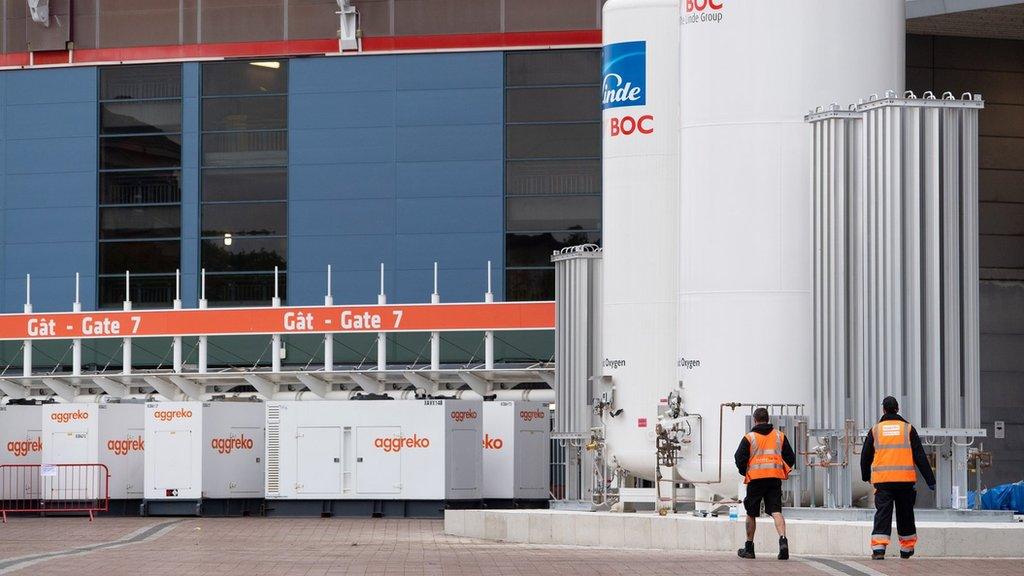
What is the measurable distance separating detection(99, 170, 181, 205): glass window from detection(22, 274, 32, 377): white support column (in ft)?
10.4

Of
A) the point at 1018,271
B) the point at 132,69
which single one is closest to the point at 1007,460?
the point at 1018,271

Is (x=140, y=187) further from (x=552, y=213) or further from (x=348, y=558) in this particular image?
(x=348, y=558)

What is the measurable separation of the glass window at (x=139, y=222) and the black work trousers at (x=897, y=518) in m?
34.5

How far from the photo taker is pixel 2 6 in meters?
53.4

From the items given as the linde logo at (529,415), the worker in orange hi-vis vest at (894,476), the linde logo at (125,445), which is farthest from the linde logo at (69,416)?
the worker in orange hi-vis vest at (894,476)

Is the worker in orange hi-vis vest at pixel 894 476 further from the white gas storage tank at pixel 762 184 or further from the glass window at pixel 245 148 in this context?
the glass window at pixel 245 148

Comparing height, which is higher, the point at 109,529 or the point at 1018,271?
the point at 1018,271

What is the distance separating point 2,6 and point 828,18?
35420mm

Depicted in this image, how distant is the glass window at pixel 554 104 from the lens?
49375 mm

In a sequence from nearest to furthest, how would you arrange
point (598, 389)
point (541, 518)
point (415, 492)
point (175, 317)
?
point (541, 518), point (598, 389), point (415, 492), point (175, 317)

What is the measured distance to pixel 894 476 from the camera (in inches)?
793

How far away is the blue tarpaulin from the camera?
86.9 ft

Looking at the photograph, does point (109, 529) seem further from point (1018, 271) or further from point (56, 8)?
point (56, 8)

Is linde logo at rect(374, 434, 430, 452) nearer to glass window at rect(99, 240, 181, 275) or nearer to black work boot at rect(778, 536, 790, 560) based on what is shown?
glass window at rect(99, 240, 181, 275)
